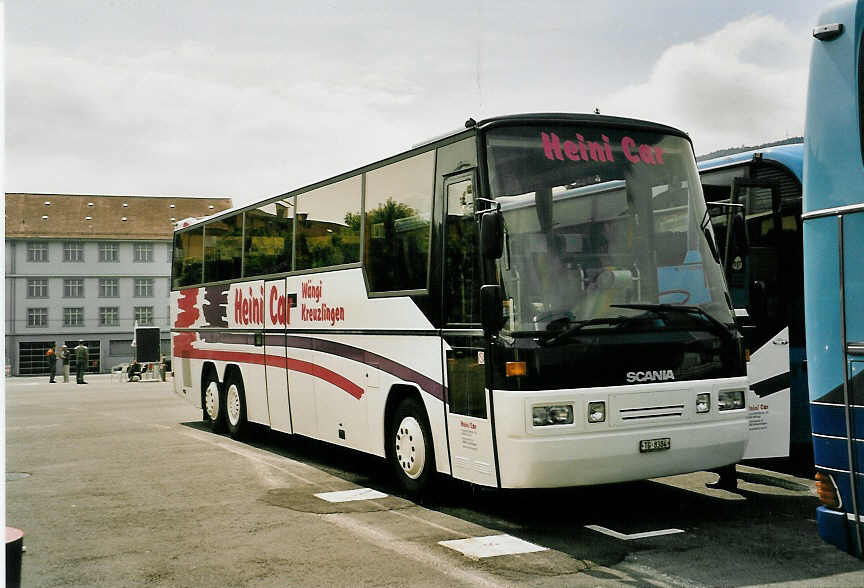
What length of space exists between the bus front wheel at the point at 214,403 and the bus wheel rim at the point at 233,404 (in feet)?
0.94

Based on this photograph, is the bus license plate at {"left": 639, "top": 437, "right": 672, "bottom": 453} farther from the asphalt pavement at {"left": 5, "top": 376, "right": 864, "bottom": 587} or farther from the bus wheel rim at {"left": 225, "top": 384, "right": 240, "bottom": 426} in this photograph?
the bus wheel rim at {"left": 225, "top": 384, "right": 240, "bottom": 426}

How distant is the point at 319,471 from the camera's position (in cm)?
1180

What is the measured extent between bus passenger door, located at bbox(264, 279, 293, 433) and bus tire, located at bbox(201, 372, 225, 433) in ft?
8.19

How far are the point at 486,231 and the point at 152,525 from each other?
395 cm

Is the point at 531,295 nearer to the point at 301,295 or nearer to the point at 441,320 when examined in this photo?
the point at 441,320

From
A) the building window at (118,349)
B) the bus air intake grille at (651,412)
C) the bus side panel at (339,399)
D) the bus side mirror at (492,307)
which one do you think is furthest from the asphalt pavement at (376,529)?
the building window at (118,349)

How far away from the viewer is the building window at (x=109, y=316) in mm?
84438

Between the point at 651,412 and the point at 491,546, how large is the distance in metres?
1.70

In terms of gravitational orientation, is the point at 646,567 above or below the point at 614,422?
below

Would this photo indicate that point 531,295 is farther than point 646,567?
Yes

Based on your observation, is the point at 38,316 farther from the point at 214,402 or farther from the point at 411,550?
the point at 411,550

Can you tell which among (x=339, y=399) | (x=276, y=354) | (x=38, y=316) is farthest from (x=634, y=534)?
(x=38, y=316)

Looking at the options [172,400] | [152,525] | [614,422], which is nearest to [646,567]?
[614,422]

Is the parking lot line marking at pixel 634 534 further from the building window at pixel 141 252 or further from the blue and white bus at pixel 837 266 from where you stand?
the building window at pixel 141 252
